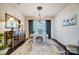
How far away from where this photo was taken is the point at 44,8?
2.19m

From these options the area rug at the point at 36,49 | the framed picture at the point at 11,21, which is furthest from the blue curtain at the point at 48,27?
the framed picture at the point at 11,21

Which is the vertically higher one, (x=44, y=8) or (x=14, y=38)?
(x=44, y=8)

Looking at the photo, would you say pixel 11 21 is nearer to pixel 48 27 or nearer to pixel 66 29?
pixel 48 27

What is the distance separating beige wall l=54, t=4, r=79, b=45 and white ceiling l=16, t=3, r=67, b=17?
101 mm

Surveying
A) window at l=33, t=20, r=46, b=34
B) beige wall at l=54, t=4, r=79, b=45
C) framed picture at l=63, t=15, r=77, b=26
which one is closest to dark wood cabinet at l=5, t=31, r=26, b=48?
window at l=33, t=20, r=46, b=34

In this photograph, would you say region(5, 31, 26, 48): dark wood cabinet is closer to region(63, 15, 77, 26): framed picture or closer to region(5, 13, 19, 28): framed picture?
region(5, 13, 19, 28): framed picture

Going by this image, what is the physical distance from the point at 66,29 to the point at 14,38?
1.03m

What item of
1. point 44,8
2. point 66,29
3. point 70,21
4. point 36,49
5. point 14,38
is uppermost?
point 44,8

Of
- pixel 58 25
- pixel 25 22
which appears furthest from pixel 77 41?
pixel 25 22

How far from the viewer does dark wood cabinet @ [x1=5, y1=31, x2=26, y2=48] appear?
2129 millimetres

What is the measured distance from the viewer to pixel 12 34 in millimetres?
2174

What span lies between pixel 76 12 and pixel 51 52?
0.88 m

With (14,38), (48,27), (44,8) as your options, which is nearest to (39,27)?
(48,27)

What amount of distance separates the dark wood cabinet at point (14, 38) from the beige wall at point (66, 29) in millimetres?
682
